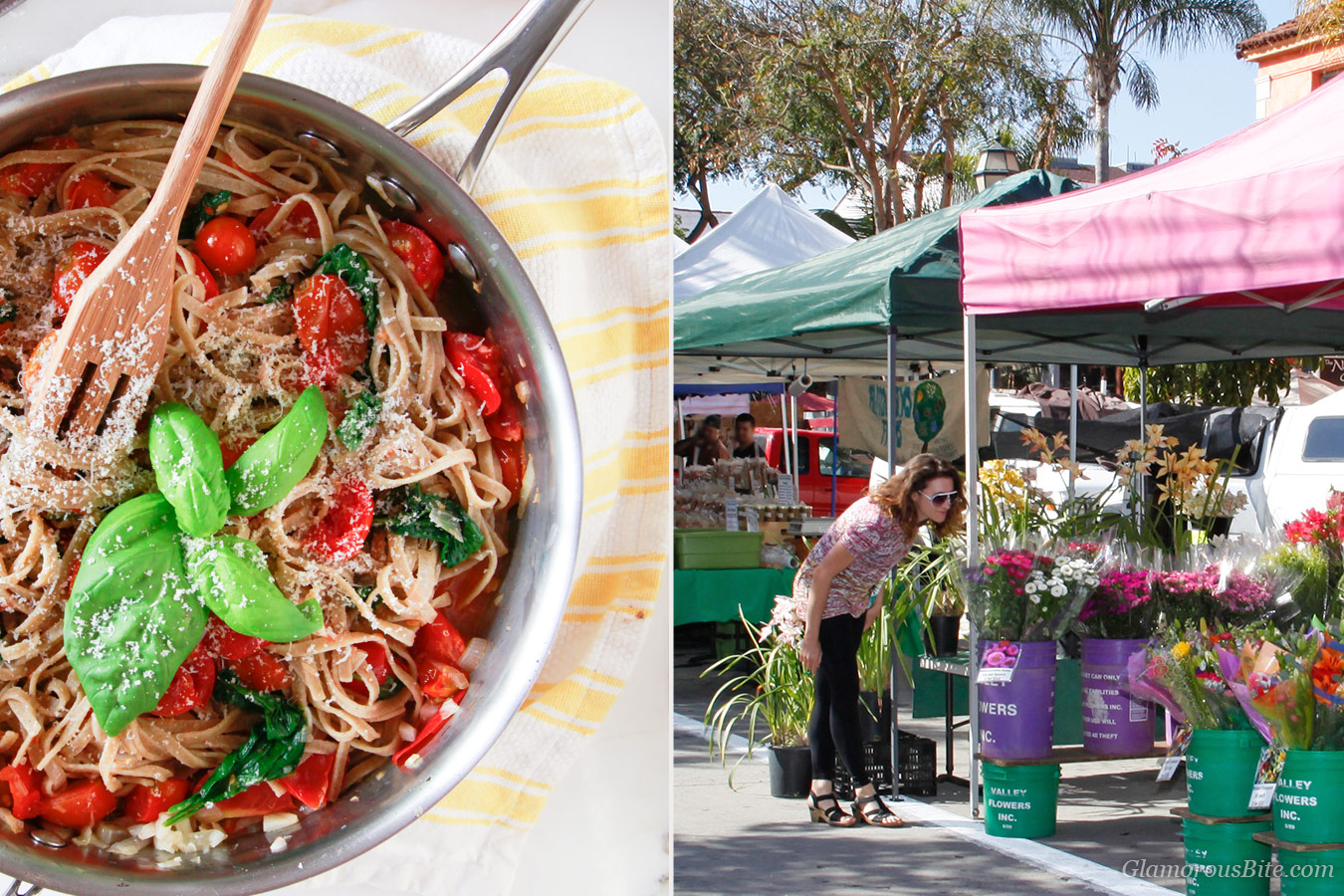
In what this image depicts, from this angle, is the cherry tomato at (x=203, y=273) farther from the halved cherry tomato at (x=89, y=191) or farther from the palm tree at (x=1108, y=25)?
the palm tree at (x=1108, y=25)

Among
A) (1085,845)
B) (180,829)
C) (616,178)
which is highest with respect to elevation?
(616,178)

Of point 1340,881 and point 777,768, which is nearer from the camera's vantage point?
point 1340,881

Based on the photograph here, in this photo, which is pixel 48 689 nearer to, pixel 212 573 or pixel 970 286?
pixel 212 573

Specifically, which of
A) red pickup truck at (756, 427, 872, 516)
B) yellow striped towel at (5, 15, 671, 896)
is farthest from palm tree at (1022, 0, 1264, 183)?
yellow striped towel at (5, 15, 671, 896)

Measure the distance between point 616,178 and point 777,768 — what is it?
3431mm

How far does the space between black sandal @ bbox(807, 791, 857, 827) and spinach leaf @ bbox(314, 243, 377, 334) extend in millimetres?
3383

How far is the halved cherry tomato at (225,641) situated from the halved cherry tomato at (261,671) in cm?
2

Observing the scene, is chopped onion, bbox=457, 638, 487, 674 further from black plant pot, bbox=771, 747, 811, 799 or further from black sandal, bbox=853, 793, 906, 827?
black plant pot, bbox=771, 747, 811, 799

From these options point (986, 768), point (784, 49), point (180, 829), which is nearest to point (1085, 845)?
point (986, 768)

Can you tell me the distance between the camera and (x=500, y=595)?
3.71ft

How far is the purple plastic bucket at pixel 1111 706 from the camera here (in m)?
3.90

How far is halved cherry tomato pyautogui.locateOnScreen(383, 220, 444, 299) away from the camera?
1.09 metres

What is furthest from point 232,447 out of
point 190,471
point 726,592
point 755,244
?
point 755,244

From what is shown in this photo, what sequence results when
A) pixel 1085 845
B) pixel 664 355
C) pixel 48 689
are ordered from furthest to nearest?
pixel 1085 845 < pixel 664 355 < pixel 48 689
